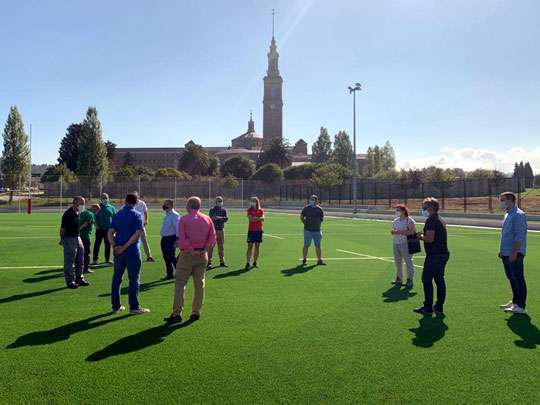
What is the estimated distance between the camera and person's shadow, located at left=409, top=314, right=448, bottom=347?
21.1 feet

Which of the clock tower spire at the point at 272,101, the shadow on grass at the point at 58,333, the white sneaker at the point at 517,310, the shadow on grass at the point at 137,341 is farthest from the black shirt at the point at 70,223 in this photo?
the clock tower spire at the point at 272,101

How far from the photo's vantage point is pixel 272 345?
6172 millimetres

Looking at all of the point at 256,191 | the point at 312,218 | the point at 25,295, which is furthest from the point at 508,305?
the point at 256,191

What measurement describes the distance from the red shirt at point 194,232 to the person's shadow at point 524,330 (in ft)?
14.2

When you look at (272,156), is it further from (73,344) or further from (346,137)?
(73,344)

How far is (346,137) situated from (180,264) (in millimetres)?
112678

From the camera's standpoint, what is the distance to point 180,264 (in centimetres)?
723

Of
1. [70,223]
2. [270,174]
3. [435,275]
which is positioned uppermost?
[270,174]

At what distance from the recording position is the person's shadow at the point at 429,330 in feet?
21.1

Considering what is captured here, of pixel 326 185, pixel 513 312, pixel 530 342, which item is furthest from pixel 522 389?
pixel 326 185

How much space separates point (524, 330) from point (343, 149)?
11078 centimetres

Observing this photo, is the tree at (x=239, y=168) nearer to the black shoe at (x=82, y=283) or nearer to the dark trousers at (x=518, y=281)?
the black shoe at (x=82, y=283)

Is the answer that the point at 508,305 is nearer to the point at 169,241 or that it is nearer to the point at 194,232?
the point at 194,232

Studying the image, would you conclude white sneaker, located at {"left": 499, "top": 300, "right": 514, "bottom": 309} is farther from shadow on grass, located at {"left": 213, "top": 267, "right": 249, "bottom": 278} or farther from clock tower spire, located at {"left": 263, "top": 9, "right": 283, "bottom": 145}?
clock tower spire, located at {"left": 263, "top": 9, "right": 283, "bottom": 145}
